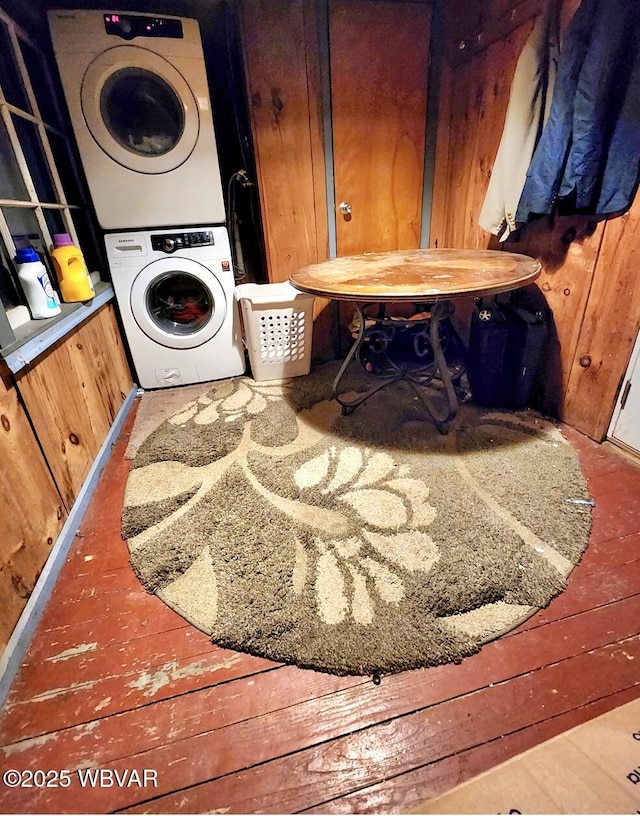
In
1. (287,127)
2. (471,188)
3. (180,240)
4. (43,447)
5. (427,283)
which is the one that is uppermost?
(287,127)

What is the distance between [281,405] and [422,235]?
57.7 inches

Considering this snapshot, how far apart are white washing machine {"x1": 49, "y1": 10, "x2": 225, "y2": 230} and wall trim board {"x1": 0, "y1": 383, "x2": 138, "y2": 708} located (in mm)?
1280

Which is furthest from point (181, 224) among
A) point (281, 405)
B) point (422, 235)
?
point (422, 235)

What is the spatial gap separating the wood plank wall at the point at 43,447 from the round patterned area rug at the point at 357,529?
0.71 ft

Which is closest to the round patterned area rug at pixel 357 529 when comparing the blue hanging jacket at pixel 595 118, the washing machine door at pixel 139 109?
the blue hanging jacket at pixel 595 118

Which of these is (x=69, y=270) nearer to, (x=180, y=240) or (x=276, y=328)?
(x=180, y=240)

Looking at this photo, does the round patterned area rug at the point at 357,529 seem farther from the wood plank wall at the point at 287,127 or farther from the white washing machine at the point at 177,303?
the wood plank wall at the point at 287,127

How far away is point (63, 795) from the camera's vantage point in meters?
0.71

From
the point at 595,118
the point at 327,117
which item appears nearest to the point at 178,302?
the point at 327,117

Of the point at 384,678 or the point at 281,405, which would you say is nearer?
the point at 384,678

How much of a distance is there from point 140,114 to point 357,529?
2237mm

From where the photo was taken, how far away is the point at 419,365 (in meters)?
2.26

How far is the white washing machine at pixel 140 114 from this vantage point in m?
1.70

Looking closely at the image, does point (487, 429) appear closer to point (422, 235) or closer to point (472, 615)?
point (472, 615)
